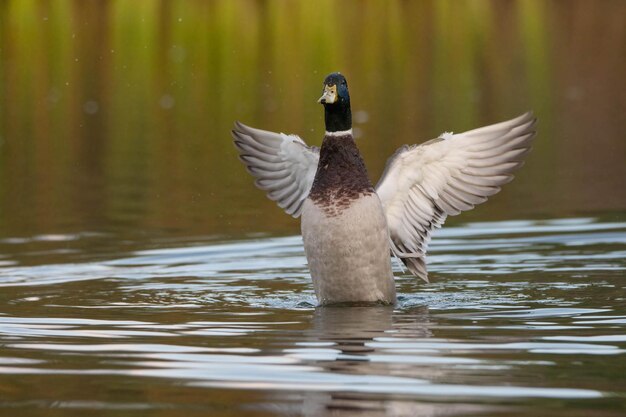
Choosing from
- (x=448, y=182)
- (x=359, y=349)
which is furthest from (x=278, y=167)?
(x=359, y=349)

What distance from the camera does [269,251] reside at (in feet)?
43.9

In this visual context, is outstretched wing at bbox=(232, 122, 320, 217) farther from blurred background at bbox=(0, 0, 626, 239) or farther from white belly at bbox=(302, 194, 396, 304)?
blurred background at bbox=(0, 0, 626, 239)

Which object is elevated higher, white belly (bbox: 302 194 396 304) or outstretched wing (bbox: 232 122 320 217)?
outstretched wing (bbox: 232 122 320 217)

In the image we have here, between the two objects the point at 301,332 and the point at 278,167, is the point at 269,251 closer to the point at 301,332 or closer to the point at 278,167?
the point at 278,167

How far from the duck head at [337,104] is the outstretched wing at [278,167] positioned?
1205mm

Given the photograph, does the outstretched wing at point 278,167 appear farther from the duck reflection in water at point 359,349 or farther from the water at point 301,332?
the duck reflection in water at point 359,349

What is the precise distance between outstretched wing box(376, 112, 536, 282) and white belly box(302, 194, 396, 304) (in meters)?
0.67

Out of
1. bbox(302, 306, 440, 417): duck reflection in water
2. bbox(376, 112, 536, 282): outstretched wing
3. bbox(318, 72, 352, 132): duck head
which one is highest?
bbox(318, 72, 352, 132): duck head

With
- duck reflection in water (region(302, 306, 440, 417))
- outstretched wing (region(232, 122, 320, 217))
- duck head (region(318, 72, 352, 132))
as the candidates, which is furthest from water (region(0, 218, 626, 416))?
duck head (region(318, 72, 352, 132))

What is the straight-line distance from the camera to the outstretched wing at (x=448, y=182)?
35.5 feet

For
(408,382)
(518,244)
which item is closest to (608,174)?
(518,244)

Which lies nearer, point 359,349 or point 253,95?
point 359,349

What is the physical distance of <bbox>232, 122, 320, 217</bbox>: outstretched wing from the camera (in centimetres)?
1159

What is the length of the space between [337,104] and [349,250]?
105 cm
